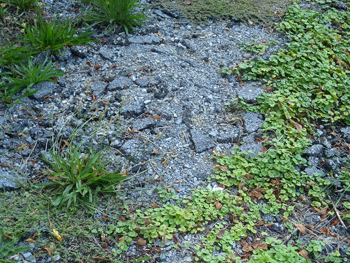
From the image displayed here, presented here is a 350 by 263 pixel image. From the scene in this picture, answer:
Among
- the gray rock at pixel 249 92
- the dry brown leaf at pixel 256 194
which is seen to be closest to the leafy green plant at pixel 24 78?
the gray rock at pixel 249 92

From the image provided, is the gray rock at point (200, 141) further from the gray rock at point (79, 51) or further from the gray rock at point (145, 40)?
the gray rock at point (79, 51)

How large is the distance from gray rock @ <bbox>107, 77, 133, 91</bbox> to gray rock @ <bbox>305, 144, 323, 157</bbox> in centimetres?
192

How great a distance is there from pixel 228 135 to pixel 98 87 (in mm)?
1441

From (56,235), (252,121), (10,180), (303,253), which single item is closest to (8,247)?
(56,235)

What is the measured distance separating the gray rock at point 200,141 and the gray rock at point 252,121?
438mm

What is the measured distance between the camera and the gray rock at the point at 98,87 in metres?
3.47

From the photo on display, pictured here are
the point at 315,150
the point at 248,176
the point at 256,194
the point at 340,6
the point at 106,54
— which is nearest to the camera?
the point at 256,194

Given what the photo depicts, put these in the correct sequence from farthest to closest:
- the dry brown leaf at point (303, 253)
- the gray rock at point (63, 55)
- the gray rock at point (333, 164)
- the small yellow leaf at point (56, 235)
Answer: the gray rock at point (63, 55) < the gray rock at point (333, 164) < the dry brown leaf at point (303, 253) < the small yellow leaf at point (56, 235)

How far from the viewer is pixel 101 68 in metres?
3.76

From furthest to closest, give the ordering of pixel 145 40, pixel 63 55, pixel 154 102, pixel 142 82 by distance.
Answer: pixel 145 40 → pixel 63 55 → pixel 142 82 → pixel 154 102

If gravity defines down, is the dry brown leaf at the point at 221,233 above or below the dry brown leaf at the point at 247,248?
above

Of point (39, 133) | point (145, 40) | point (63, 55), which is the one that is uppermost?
point (145, 40)

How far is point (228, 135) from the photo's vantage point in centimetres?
330

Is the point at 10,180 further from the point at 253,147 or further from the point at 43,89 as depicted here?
the point at 253,147
